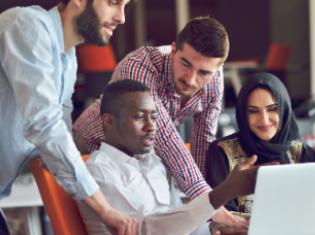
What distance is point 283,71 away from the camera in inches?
332

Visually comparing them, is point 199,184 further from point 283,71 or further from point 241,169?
point 283,71

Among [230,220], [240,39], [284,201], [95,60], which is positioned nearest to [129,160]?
[230,220]

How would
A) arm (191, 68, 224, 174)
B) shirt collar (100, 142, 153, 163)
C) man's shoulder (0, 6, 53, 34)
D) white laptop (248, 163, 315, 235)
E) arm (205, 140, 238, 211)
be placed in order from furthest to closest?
1. arm (191, 68, 224, 174)
2. arm (205, 140, 238, 211)
3. shirt collar (100, 142, 153, 163)
4. man's shoulder (0, 6, 53, 34)
5. white laptop (248, 163, 315, 235)

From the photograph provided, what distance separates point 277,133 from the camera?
90.1 inches

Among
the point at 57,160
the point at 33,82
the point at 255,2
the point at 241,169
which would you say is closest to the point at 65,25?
the point at 33,82

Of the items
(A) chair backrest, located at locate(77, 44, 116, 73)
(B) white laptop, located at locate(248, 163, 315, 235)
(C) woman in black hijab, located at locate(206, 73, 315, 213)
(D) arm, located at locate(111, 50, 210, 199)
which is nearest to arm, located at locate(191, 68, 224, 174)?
(C) woman in black hijab, located at locate(206, 73, 315, 213)

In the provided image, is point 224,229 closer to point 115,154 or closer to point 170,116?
point 115,154

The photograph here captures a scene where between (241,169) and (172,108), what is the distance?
2.90 feet

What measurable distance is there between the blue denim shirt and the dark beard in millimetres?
76

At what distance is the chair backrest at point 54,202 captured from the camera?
1836 mm

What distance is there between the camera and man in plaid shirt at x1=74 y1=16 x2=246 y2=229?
212 centimetres

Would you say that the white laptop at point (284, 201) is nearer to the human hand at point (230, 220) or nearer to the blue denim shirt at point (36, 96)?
the human hand at point (230, 220)

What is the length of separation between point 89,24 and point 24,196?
94cm

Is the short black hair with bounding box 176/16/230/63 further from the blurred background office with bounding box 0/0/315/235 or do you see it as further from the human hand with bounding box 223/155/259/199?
the blurred background office with bounding box 0/0/315/235
